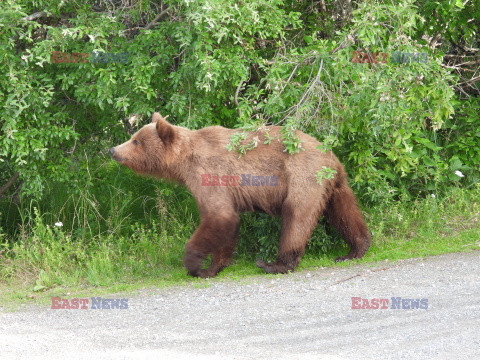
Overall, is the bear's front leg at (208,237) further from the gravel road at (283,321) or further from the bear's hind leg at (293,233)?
the bear's hind leg at (293,233)

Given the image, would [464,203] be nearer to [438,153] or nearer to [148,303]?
[438,153]

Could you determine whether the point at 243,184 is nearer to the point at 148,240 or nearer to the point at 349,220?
the point at 349,220

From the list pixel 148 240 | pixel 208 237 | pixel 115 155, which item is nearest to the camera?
pixel 208 237

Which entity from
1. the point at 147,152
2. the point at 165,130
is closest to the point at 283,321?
the point at 165,130

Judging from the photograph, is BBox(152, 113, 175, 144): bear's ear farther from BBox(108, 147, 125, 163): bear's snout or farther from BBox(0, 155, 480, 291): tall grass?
BBox(0, 155, 480, 291): tall grass

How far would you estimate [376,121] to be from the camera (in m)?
7.36

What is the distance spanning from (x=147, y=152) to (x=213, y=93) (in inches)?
47.4

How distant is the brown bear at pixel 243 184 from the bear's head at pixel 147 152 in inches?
0.5

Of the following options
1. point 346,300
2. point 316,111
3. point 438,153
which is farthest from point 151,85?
point 438,153

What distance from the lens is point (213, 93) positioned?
27.1 feet

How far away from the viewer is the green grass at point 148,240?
775 centimetres

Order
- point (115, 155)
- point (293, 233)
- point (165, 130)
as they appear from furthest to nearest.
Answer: point (115, 155)
point (165, 130)
point (293, 233)

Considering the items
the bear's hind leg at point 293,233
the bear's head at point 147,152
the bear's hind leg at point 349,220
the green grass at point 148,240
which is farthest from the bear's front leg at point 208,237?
the bear's hind leg at point 349,220

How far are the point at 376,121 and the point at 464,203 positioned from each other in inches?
107
